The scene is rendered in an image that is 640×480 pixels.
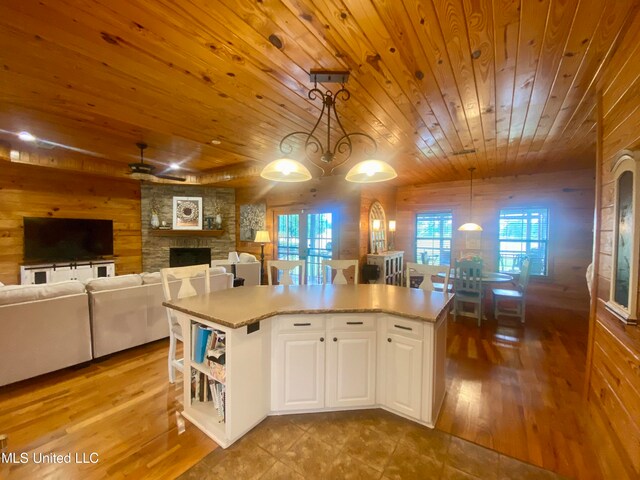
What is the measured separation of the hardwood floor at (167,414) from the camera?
1775mm

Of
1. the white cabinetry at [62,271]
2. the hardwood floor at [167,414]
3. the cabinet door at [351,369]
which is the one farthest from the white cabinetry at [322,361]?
the white cabinetry at [62,271]

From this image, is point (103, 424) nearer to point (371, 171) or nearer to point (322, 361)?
point (322, 361)

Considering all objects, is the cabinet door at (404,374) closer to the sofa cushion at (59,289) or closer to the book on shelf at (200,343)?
the book on shelf at (200,343)

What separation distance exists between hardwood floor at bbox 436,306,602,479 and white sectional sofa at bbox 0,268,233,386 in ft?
10.7

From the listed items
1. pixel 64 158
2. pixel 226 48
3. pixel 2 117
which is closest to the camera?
pixel 226 48

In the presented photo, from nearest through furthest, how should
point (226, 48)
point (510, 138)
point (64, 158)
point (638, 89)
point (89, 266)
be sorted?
point (638, 89), point (226, 48), point (510, 138), point (64, 158), point (89, 266)

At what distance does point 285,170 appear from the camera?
7.26ft

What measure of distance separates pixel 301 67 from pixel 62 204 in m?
6.27

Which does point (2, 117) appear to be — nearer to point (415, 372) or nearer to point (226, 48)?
point (226, 48)

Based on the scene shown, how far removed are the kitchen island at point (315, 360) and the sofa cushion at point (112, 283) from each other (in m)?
1.46

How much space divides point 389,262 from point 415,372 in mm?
3838

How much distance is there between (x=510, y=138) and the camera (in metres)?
3.32

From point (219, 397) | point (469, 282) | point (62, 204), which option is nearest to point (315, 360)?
point (219, 397)

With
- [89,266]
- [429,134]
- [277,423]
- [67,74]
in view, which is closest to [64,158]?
[89,266]
